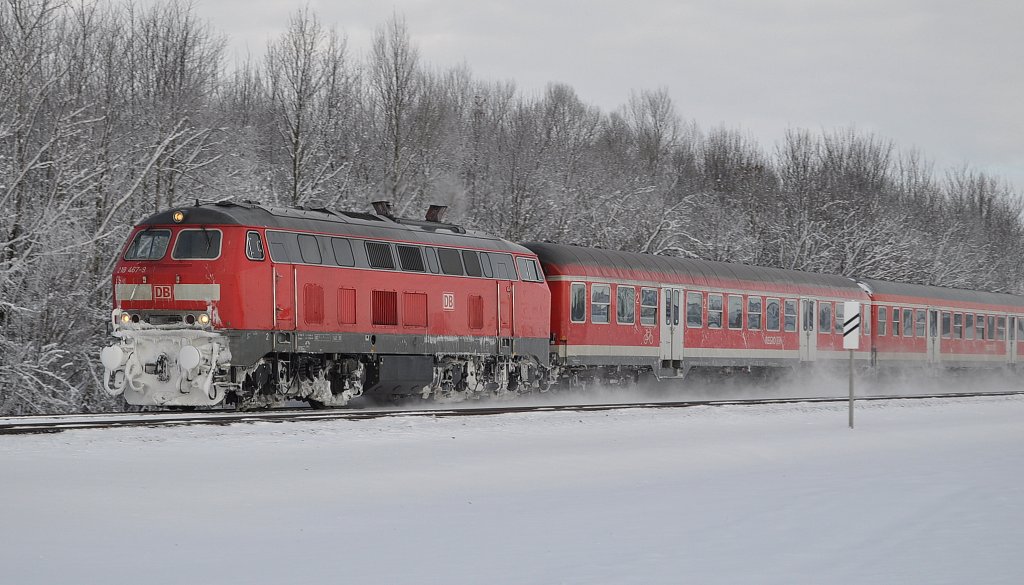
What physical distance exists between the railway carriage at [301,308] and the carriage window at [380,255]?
24mm

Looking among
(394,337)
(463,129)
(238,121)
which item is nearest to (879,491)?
(394,337)

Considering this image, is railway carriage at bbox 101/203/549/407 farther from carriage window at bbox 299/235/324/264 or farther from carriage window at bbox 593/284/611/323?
carriage window at bbox 593/284/611/323

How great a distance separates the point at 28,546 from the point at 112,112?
87.5ft

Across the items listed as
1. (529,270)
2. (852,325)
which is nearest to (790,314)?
(529,270)

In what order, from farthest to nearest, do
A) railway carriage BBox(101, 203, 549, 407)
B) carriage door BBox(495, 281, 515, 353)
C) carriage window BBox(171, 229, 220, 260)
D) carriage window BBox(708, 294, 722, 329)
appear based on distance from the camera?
carriage window BBox(708, 294, 722, 329) < carriage door BBox(495, 281, 515, 353) < carriage window BBox(171, 229, 220, 260) < railway carriage BBox(101, 203, 549, 407)

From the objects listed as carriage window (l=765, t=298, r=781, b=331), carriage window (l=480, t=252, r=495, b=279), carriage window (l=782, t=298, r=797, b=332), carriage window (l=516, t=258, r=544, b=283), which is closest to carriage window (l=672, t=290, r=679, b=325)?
carriage window (l=765, t=298, r=781, b=331)

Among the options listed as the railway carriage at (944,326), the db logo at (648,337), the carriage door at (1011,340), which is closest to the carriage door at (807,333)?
the railway carriage at (944,326)

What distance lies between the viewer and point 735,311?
35.0 meters

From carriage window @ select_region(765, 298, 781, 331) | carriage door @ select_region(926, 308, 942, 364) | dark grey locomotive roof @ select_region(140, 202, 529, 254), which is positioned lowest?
carriage door @ select_region(926, 308, 942, 364)

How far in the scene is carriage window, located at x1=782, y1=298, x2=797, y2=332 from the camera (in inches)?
1459

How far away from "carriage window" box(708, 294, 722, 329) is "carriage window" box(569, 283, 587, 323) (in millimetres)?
5835

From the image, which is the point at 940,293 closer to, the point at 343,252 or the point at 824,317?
the point at 824,317

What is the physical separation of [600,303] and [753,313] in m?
7.67

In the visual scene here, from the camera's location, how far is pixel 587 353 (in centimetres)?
2953
